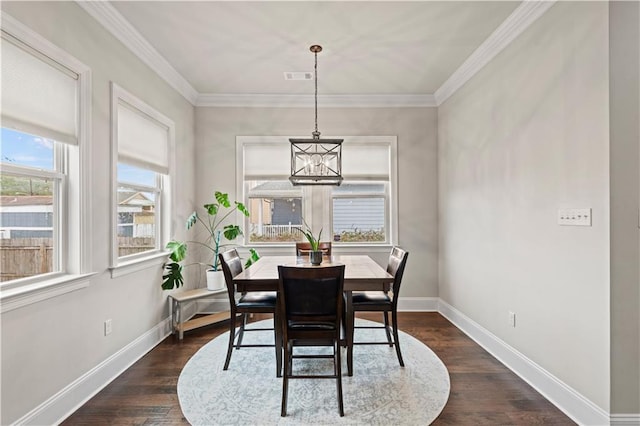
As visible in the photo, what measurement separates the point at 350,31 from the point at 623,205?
2331 mm

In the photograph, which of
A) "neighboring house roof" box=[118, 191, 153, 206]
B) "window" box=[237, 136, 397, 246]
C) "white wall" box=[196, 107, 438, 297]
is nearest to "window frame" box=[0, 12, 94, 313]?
"neighboring house roof" box=[118, 191, 153, 206]

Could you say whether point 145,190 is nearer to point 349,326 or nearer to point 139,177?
point 139,177

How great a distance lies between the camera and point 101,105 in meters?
2.54

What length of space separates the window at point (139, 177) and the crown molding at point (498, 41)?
329 centimetres

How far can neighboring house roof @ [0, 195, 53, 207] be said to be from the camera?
1.90 meters

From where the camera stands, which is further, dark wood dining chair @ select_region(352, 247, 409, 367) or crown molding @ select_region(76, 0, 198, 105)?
dark wood dining chair @ select_region(352, 247, 409, 367)

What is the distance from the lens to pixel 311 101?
442 centimetres

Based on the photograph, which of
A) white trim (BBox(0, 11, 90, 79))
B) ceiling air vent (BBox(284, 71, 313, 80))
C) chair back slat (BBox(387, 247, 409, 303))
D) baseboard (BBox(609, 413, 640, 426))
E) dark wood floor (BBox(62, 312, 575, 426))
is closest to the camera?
white trim (BBox(0, 11, 90, 79))

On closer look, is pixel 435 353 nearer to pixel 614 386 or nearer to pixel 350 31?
pixel 614 386

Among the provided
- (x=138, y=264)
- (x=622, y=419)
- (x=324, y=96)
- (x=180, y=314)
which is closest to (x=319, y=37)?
(x=324, y=96)

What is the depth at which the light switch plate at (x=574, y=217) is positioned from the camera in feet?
6.58

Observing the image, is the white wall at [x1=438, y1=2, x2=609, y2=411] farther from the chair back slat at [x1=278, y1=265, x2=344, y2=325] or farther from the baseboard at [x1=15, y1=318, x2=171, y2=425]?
the baseboard at [x1=15, y1=318, x2=171, y2=425]

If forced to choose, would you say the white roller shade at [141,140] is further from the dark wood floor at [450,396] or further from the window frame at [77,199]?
the dark wood floor at [450,396]

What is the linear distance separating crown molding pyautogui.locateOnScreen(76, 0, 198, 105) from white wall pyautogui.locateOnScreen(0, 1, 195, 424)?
5 cm
